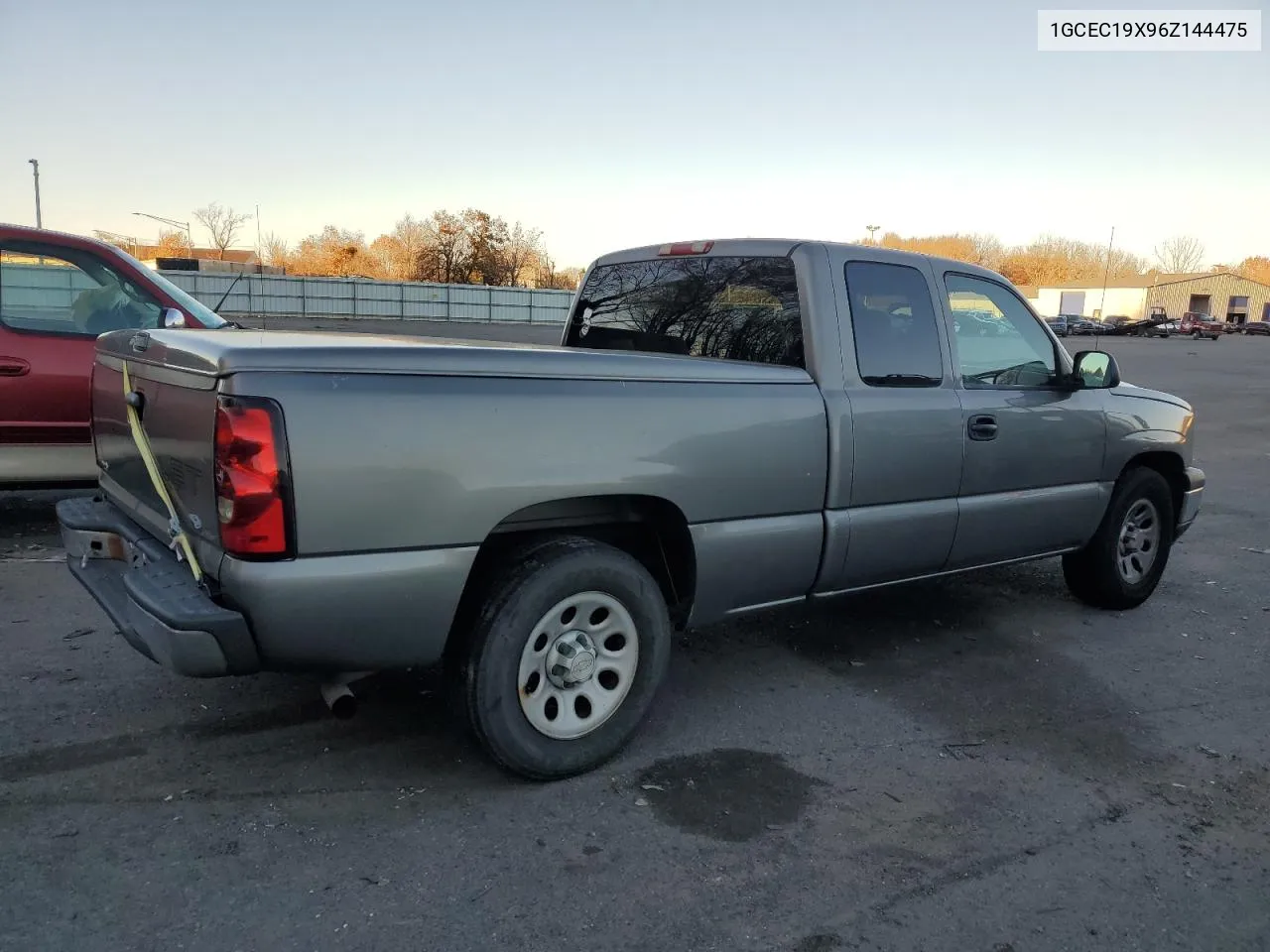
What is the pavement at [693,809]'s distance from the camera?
2555mm

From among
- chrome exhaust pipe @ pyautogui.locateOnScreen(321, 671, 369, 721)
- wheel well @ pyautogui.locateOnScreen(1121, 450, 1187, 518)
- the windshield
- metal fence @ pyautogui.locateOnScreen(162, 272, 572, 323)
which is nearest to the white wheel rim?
chrome exhaust pipe @ pyautogui.locateOnScreen(321, 671, 369, 721)

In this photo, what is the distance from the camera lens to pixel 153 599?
2.87 meters

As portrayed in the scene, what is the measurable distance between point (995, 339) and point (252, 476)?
3.56m

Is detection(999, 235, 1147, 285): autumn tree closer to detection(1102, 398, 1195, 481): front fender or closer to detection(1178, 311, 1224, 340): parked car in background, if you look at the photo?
detection(1178, 311, 1224, 340): parked car in background

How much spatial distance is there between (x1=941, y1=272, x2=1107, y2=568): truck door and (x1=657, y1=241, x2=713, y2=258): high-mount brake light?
1.13 metres

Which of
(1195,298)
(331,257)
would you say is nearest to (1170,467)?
(331,257)

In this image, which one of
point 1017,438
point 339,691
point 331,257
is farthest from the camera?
point 331,257

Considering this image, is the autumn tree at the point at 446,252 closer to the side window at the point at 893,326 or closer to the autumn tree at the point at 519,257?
the autumn tree at the point at 519,257

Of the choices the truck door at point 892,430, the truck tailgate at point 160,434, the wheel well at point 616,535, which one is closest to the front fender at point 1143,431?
the truck door at point 892,430

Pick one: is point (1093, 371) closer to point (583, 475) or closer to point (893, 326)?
point (893, 326)

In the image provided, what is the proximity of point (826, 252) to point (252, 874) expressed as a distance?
3.12 metres

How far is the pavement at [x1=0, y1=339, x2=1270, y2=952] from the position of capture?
2555 mm

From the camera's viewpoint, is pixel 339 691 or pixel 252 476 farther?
pixel 339 691

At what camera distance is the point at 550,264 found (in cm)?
8294
